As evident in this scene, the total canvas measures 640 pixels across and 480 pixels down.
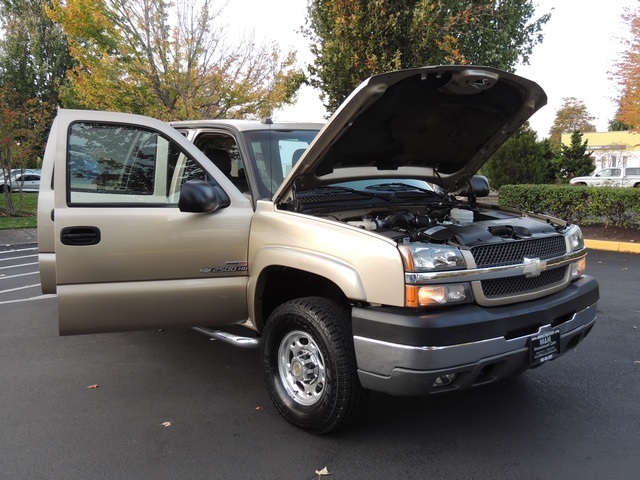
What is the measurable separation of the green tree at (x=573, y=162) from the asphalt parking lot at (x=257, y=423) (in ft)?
83.1

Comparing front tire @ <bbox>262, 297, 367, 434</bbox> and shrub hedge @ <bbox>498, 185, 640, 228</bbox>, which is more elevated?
shrub hedge @ <bbox>498, 185, 640, 228</bbox>

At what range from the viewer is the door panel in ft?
11.5

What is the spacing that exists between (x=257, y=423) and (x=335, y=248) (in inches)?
52.6

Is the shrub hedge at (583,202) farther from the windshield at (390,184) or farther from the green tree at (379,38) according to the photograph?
the windshield at (390,184)

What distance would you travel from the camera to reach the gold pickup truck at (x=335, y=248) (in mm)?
2838

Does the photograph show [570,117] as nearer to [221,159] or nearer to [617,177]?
[617,177]

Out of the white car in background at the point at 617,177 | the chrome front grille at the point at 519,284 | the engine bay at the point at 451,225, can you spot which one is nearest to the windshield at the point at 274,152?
the engine bay at the point at 451,225

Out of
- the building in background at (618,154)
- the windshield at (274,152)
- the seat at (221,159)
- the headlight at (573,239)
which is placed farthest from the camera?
the building in background at (618,154)

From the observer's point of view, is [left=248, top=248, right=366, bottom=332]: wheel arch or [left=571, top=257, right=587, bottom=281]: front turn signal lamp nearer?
[left=248, top=248, right=366, bottom=332]: wheel arch

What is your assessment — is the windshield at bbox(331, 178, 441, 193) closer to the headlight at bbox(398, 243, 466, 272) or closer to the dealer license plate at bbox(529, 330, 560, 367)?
the headlight at bbox(398, 243, 466, 272)

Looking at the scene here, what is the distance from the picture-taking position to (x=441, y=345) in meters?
2.70

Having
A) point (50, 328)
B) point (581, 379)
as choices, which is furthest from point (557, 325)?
point (50, 328)

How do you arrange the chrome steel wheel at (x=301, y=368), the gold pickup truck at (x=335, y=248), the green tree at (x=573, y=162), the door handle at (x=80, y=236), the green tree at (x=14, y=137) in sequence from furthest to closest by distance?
1. the green tree at (x=573, y=162)
2. the green tree at (x=14, y=137)
3. the door handle at (x=80, y=236)
4. the chrome steel wheel at (x=301, y=368)
5. the gold pickup truck at (x=335, y=248)

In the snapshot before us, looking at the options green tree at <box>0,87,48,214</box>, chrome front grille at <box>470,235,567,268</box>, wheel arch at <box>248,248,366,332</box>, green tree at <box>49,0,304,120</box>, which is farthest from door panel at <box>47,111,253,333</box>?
green tree at <box>0,87,48,214</box>
